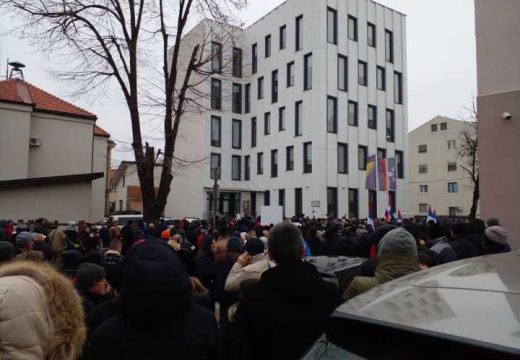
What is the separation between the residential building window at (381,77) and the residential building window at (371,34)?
2096 millimetres

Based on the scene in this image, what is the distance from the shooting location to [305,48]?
3500 cm

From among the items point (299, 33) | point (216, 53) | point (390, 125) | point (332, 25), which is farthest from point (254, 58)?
point (216, 53)

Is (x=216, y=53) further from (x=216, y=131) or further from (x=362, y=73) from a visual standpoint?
(x=362, y=73)

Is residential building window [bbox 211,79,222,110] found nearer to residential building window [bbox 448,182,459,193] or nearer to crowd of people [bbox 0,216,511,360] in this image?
crowd of people [bbox 0,216,511,360]

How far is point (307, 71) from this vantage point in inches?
1390

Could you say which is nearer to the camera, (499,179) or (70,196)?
(499,179)

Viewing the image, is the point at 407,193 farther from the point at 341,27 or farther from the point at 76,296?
the point at 76,296

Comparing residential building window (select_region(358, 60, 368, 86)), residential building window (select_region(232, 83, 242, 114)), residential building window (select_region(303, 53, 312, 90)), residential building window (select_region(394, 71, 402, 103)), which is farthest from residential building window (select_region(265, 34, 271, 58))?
residential building window (select_region(394, 71, 402, 103))

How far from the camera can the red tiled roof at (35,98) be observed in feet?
85.5

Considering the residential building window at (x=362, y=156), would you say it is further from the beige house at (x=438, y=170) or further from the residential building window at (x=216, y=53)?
the beige house at (x=438, y=170)

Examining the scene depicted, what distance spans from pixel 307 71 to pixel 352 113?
4.98 metres

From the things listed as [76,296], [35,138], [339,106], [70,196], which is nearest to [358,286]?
[76,296]

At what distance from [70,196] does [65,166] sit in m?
9.87

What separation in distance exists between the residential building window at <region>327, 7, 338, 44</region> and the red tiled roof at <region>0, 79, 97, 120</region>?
61.4 feet
